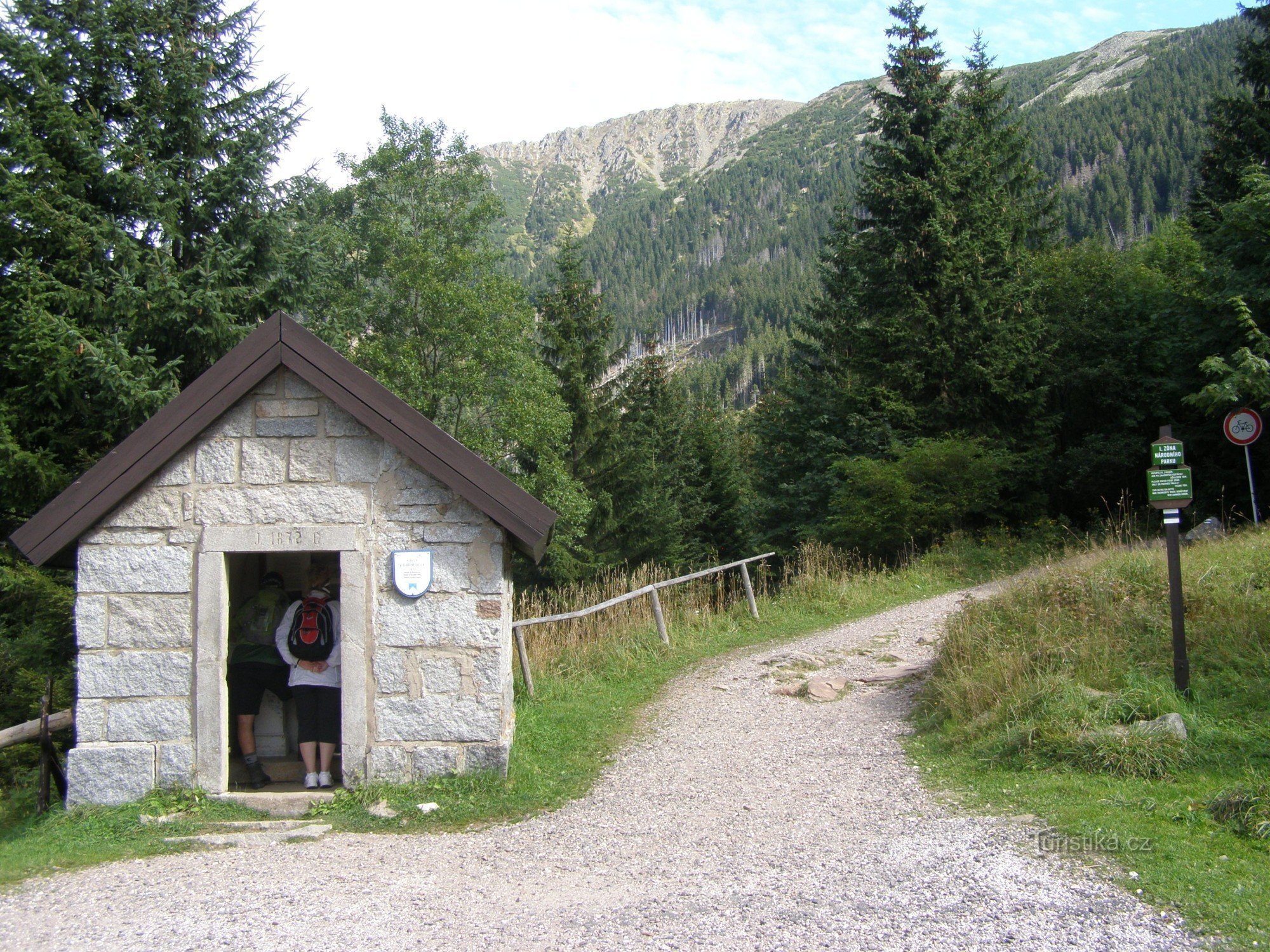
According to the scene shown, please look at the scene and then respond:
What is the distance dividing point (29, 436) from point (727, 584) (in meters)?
15.4

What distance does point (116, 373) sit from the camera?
1133 cm

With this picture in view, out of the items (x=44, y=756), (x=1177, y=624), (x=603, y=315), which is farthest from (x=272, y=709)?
(x=603, y=315)

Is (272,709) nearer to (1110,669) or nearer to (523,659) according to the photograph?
(523,659)

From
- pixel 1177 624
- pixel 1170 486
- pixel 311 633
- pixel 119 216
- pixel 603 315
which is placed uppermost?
pixel 603 315

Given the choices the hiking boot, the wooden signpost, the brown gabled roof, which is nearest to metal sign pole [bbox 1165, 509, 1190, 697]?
the wooden signpost

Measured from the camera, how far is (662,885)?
4664 mm

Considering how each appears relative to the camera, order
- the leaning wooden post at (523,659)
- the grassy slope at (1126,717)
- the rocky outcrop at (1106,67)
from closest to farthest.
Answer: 1. the grassy slope at (1126,717)
2. the leaning wooden post at (523,659)
3. the rocky outcrop at (1106,67)

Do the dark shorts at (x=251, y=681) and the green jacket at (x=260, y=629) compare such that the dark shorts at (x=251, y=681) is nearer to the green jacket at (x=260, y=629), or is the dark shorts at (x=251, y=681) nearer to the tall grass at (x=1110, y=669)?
the green jacket at (x=260, y=629)

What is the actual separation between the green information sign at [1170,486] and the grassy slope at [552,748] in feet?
15.5

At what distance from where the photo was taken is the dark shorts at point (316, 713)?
6586 mm

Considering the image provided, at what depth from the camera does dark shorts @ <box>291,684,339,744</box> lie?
6.59 metres

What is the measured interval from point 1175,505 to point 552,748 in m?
5.19

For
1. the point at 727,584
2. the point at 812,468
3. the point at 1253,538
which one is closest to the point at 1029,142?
the point at 812,468

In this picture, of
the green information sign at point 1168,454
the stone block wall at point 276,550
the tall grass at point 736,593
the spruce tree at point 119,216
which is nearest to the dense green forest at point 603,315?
the spruce tree at point 119,216
